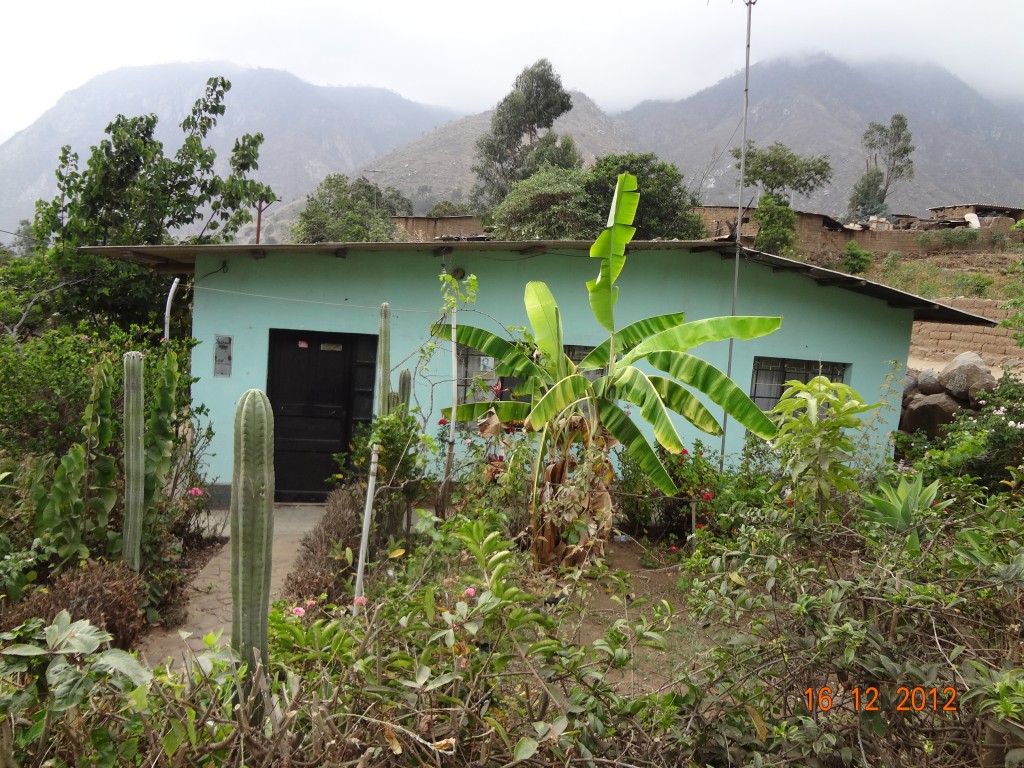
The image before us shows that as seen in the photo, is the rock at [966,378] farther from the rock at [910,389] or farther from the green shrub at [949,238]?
the green shrub at [949,238]

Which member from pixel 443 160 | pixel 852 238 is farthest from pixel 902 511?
pixel 443 160

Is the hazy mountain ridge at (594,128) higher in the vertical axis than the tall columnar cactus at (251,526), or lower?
higher

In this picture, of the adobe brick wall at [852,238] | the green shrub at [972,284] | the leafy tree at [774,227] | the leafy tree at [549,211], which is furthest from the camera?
the adobe brick wall at [852,238]

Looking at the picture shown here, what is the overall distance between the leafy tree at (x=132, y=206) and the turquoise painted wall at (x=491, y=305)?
2.39 meters

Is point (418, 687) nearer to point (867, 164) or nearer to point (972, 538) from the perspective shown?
point (972, 538)

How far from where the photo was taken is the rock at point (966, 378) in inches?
467

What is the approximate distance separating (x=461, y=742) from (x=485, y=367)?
7.13 metres

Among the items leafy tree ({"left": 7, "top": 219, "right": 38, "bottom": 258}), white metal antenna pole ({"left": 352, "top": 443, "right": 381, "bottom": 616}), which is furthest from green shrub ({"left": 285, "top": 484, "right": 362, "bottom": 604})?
leafy tree ({"left": 7, "top": 219, "right": 38, "bottom": 258})

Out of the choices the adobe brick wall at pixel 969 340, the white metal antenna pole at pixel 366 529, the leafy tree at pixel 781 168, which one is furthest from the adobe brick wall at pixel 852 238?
the white metal antenna pole at pixel 366 529

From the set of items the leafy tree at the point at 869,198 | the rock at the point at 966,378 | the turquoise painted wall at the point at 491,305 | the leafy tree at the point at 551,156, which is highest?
the leafy tree at the point at 869,198

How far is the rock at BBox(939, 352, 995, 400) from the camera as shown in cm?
1187

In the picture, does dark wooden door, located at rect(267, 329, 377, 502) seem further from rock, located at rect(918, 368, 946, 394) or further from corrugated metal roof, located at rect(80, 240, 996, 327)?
rock, located at rect(918, 368, 946, 394)

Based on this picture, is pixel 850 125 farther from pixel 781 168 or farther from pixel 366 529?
pixel 366 529

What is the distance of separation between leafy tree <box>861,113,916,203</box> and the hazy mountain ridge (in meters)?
18.2
